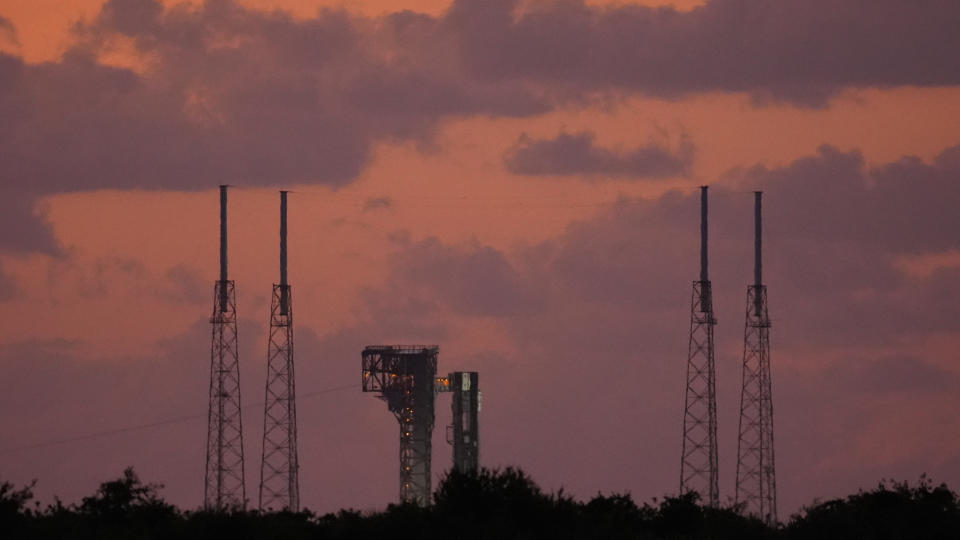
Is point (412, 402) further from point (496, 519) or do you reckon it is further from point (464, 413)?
point (496, 519)

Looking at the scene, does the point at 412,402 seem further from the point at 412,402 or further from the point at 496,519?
the point at 496,519

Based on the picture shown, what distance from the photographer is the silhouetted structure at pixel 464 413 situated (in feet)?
595

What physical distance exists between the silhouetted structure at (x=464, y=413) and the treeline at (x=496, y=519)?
56477 millimetres

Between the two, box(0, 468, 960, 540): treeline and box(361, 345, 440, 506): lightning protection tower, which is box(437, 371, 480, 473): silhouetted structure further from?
box(0, 468, 960, 540): treeline

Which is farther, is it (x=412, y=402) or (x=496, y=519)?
(x=412, y=402)

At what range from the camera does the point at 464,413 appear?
18388cm

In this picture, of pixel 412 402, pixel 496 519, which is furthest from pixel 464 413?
pixel 496 519

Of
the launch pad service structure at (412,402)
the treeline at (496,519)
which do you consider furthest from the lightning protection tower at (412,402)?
the treeline at (496,519)

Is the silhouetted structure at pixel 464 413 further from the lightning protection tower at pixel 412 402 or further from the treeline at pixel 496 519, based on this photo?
the treeline at pixel 496 519

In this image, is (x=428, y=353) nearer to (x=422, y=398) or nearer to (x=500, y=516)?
(x=422, y=398)

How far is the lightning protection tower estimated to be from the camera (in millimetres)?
177875

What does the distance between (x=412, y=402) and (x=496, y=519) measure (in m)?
77.2

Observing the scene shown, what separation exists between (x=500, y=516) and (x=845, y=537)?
19.6 m

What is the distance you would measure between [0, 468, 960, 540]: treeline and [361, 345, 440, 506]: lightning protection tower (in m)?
53.6
